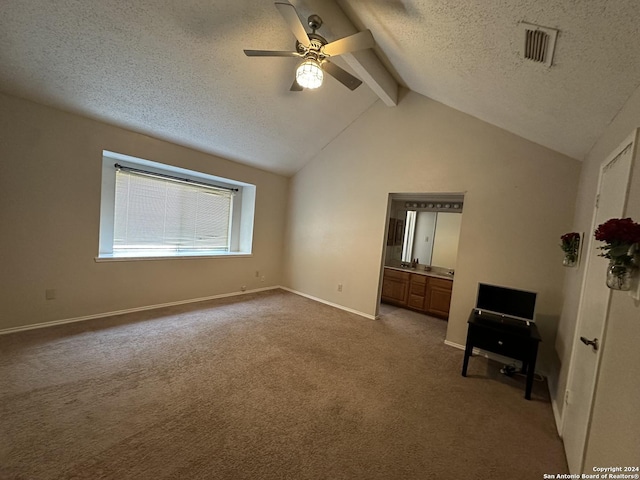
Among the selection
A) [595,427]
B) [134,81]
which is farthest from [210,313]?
[595,427]

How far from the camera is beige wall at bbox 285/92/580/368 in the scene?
292 centimetres

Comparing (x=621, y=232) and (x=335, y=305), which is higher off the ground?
(x=621, y=232)

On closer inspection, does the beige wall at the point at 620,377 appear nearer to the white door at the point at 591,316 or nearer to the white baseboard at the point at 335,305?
the white door at the point at 591,316

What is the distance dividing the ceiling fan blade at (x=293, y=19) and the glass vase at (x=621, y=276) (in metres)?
2.30

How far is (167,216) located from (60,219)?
139 cm

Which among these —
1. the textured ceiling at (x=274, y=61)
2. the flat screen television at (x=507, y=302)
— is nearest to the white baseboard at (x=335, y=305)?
the flat screen television at (x=507, y=302)

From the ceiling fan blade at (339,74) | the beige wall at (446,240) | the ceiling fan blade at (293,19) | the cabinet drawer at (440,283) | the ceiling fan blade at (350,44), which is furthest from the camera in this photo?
the beige wall at (446,240)

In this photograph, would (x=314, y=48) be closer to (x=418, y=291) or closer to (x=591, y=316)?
(x=591, y=316)

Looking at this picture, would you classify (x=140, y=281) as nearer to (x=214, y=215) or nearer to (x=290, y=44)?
(x=214, y=215)

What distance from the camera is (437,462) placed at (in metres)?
1.67

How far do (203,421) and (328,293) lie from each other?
3.16 m

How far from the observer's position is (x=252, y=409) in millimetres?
2014

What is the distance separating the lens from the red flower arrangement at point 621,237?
3.55ft

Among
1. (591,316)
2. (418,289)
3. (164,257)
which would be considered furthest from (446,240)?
(164,257)
